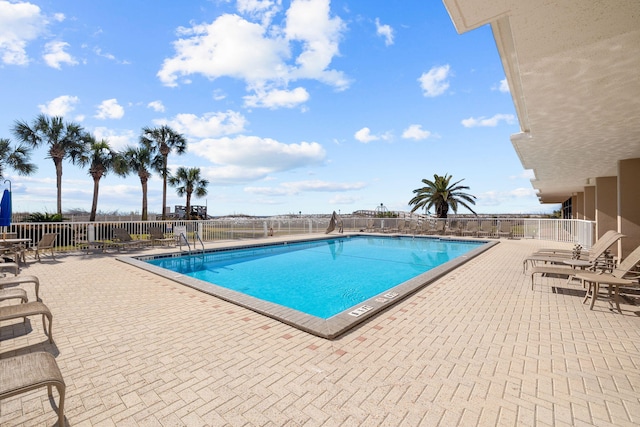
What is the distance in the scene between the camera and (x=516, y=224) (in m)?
16.8

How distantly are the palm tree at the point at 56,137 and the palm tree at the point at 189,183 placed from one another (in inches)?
352

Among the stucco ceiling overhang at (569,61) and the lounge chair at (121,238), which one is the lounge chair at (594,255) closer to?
the stucco ceiling overhang at (569,61)

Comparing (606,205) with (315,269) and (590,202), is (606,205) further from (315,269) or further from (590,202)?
(315,269)

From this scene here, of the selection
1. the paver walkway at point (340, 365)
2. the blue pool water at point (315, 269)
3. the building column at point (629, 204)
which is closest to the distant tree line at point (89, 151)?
the blue pool water at point (315, 269)

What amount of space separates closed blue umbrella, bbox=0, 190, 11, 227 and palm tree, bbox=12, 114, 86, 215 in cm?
1216

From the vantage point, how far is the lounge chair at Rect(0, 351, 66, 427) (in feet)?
5.73

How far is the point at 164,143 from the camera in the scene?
2267 centimetres

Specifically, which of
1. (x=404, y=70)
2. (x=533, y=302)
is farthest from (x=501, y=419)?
(x=404, y=70)

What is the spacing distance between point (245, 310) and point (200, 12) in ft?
24.4

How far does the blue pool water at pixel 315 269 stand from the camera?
644 centimetres

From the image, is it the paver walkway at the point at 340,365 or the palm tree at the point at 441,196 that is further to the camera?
the palm tree at the point at 441,196

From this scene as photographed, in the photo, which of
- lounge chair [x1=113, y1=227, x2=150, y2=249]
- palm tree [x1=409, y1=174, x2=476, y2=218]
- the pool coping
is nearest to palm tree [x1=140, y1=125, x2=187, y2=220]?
lounge chair [x1=113, y1=227, x2=150, y2=249]

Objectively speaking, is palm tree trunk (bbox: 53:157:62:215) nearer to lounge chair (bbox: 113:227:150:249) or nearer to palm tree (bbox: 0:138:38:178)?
palm tree (bbox: 0:138:38:178)

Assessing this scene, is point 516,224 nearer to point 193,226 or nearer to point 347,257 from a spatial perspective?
point 347,257
